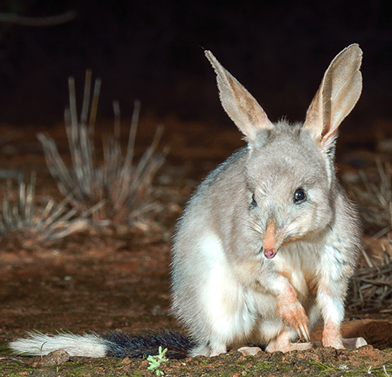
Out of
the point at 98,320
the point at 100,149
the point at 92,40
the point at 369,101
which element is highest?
the point at 92,40

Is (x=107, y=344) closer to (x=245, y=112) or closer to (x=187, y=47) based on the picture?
(x=245, y=112)

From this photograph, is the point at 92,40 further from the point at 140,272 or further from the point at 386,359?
the point at 386,359

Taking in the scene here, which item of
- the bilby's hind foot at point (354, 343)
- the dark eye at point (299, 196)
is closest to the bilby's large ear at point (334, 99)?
the dark eye at point (299, 196)

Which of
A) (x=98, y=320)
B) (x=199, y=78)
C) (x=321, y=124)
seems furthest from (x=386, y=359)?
(x=199, y=78)

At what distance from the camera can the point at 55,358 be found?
139 inches

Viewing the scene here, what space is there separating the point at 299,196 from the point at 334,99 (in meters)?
0.57

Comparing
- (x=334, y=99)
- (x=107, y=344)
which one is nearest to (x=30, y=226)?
(x=107, y=344)

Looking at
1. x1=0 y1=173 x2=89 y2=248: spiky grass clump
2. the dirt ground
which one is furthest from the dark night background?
x1=0 y1=173 x2=89 y2=248: spiky grass clump

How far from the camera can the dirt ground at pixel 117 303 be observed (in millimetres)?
3236

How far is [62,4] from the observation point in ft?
61.7

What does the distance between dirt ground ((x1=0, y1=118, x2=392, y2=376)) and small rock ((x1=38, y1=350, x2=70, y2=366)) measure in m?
0.02

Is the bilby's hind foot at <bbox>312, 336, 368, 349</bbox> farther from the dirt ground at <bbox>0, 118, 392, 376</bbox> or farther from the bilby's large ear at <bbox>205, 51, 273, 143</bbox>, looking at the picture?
the bilby's large ear at <bbox>205, 51, 273, 143</bbox>

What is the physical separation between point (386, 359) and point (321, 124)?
3.77 feet

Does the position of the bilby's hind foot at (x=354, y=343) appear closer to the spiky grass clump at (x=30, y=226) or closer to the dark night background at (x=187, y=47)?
the spiky grass clump at (x=30, y=226)
